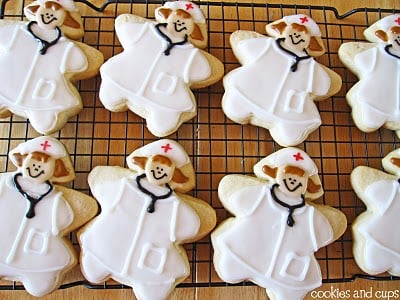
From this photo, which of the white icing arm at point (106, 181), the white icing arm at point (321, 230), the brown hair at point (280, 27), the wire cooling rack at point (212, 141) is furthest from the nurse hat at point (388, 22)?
the white icing arm at point (106, 181)

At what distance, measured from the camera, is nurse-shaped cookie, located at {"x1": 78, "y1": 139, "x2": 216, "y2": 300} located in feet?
3.43

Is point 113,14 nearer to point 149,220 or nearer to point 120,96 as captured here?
point 120,96

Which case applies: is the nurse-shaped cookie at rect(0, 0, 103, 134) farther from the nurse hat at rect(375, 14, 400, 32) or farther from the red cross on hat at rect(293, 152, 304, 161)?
the nurse hat at rect(375, 14, 400, 32)

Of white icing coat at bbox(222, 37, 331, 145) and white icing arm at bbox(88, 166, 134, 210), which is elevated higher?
white icing coat at bbox(222, 37, 331, 145)

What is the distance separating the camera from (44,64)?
1169 mm

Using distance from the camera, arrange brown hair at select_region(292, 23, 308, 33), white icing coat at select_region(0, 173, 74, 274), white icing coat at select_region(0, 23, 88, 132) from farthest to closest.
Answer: brown hair at select_region(292, 23, 308, 33) < white icing coat at select_region(0, 23, 88, 132) < white icing coat at select_region(0, 173, 74, 274)

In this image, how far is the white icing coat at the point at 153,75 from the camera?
1159mm

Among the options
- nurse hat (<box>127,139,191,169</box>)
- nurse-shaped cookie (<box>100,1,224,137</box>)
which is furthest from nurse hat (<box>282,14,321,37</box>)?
nurse hat (<box>127,139,191,169</box>)

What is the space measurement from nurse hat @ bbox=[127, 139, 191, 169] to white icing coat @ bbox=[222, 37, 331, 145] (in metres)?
0.17

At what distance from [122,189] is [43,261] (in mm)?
233

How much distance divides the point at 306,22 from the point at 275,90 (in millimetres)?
225

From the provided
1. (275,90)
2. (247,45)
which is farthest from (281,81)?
(247,45)

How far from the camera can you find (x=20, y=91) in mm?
1140

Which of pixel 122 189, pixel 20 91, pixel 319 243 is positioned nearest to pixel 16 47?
pixel 20 91
